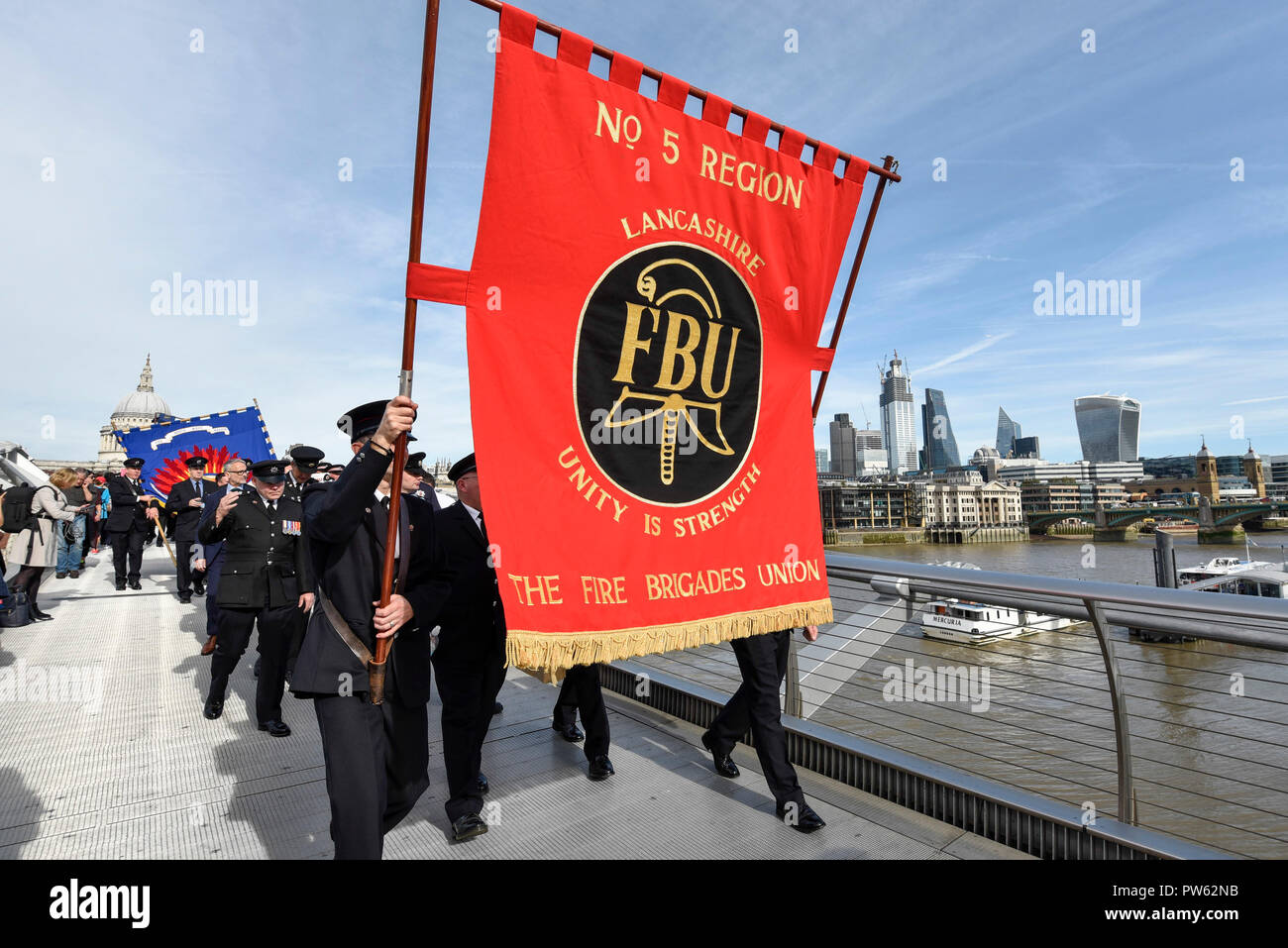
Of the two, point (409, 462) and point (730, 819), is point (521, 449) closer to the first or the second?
point (730, 819)

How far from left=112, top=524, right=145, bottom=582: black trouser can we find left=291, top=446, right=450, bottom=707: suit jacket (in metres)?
10.3

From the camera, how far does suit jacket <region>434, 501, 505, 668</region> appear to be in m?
3.55

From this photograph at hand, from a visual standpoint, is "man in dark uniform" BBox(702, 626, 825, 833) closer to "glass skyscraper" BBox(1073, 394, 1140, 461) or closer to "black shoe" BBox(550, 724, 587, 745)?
"black shoe" BBox(550, 724, 587, 745)

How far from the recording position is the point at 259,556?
5.14m

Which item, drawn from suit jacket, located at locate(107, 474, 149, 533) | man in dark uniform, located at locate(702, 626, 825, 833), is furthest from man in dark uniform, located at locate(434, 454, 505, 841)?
suit jacket, located at locate(107, 474, 149, 533)

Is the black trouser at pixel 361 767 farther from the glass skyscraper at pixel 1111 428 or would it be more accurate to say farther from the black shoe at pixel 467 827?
the glass skyscraper at pixel 1111 428

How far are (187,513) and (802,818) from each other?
9380mm

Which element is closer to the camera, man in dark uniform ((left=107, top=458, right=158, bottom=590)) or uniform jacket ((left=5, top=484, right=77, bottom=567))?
uniform jacket ((left=5, top=484, right=77, bottom=567))

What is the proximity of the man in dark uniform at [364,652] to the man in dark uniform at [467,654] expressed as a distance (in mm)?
512

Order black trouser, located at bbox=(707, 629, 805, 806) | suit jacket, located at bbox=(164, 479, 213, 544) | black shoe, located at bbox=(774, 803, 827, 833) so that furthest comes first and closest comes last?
suit jacket, located at bbox=(164, 479, 213, 544)
black trouser, located at bbox=(707, 629, 805, 806)
black shoe, located at bbox=(774, 803, 827, 833)
